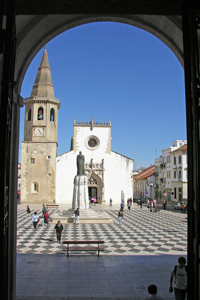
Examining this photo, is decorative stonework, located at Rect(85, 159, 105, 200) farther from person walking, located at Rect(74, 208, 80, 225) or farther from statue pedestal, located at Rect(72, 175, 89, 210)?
person walking, located at Rect(74, 208, 80, 225)

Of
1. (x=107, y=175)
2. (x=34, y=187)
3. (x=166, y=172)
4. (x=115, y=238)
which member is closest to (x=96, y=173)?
(x=107, y=175)

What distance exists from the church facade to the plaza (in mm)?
20947

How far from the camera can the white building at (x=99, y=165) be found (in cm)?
3712

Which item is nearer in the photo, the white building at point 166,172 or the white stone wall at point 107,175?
the white stone wall at point 107,175

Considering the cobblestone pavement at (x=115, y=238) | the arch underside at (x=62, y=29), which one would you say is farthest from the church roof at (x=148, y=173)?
the arch underside at (x=62, y=29)

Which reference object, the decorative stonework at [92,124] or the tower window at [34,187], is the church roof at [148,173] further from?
the tower window at [34,187]

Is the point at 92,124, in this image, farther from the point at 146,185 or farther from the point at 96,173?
the point at 146,185

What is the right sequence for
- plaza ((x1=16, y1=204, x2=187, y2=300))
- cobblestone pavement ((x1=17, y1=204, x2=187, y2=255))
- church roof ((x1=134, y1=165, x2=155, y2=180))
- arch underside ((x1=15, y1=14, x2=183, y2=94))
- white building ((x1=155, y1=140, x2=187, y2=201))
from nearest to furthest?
arch underside ((x1=15, y1=14, x2=183, y2=94))
plaza ((x1=16, y1=204, x2=187, y2=300))
cobblestone pavement ((x1=17, y1=204, x2=187, y2=255))
white building ((x1=155, y1=140, x2=187, y2=201))
church roof ((x1=134, y1=165, x2=155, y2=180))

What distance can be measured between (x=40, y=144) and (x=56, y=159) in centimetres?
286

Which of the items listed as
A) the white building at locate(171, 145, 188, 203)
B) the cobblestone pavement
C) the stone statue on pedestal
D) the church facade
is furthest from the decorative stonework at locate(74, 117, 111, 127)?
the cobblestone pavement

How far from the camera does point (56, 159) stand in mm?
36500

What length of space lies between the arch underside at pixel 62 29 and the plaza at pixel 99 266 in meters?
4.60

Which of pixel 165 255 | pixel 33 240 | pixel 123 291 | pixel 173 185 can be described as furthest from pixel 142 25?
pixel 173 185

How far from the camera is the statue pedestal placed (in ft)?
70.6
